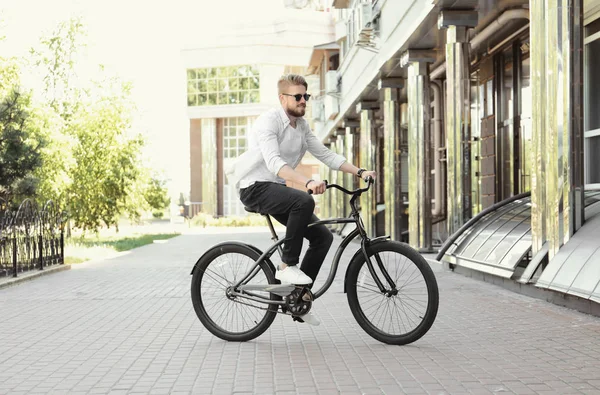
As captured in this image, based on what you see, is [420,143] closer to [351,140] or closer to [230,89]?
[351,140]

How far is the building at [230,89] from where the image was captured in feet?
211

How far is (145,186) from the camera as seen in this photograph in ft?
105

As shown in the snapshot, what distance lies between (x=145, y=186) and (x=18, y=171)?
15.3 meters

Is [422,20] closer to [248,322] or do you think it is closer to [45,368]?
[248,322]

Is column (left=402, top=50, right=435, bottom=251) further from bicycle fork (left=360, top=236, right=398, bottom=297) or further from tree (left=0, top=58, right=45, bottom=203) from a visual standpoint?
bicycle fork (left=360, top=236, right=398, bottom=297)

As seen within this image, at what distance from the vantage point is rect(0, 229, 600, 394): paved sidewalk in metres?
5.53

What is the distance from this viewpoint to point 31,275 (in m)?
13.9

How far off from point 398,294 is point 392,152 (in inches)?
555

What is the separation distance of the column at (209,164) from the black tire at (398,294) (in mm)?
60579

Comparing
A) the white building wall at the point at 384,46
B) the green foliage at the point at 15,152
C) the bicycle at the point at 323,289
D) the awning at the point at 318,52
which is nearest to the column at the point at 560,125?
the bicycle at the point at 323,289

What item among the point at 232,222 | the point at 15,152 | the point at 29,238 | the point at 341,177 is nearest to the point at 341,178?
the point at 341,177

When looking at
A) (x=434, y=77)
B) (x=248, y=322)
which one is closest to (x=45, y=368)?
(x=248, y=322)

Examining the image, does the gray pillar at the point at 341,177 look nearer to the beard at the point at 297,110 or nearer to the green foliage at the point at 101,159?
the green foliage at the point at 101,159

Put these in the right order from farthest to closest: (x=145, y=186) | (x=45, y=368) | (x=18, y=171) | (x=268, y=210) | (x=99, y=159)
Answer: (x=145, y=186)
(x=99, y=159)
(x=18, y=171)
(x=268, y=210)
(x=45, y=368)
